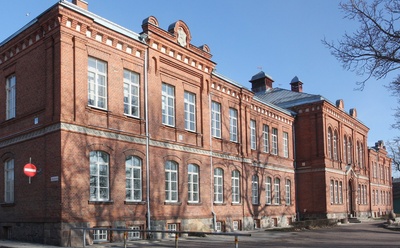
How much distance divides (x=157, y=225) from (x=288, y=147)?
64.4 ft

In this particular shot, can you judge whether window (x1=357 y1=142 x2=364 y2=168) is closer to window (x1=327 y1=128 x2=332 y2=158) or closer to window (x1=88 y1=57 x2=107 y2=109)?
window (x1=327 y1=128 x2=332 y2=158)

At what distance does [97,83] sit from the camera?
1988cm

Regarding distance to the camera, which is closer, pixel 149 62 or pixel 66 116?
pixel 66 116

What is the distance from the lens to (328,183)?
132ft

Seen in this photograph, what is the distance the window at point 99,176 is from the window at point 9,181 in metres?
4.20

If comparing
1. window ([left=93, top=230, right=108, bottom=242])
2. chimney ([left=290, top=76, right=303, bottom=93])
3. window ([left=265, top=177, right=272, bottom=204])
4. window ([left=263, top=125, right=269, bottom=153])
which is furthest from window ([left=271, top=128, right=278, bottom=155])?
window ([left=93, top=230, right=108, bottom=242])

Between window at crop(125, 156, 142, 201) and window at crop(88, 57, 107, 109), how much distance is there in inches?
111

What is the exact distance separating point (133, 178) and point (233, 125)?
34.9 feet

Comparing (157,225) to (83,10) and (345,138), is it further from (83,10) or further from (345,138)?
(345,138)

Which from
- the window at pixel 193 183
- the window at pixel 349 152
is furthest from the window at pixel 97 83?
the window at pixel 349 152

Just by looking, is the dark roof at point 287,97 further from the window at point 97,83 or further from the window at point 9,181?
the window at point 9,181

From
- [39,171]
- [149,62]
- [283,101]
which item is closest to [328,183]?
[283,101]

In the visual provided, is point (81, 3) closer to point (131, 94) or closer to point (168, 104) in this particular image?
point (131, 94)

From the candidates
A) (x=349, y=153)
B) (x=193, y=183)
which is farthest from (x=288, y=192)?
(x=193, y=183)
